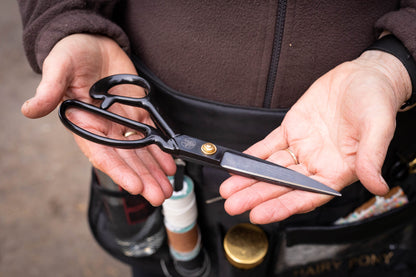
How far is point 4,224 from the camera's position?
1633 mm

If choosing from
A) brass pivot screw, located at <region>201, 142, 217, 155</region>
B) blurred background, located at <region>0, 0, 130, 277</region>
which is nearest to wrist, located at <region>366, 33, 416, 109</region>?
brass pivot screw, located at <region>201, 142, 217, 155</region>

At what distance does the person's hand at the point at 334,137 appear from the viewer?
0.60m

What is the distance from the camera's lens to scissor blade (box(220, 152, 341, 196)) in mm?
669

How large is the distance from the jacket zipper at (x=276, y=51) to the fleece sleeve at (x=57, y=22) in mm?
359

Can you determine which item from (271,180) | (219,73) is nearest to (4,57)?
(219,73)

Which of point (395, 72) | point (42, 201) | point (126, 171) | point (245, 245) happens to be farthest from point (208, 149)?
point (42, 201)

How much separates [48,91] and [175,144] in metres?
0.27

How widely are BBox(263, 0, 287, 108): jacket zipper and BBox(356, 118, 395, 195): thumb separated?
226 mm

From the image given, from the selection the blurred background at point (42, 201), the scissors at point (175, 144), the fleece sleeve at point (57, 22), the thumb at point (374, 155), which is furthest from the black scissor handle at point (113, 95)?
the blurred background at point (42, 201)

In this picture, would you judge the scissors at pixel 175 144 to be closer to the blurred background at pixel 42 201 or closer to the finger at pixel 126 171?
the finger at pixel 126 171

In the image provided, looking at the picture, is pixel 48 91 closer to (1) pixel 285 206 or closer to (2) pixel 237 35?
(2) pixel 237 35

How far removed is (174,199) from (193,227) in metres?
0.12

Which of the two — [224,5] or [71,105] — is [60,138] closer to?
[71,105]

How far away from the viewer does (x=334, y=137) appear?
73cm
